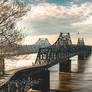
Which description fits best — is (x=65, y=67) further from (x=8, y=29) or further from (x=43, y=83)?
(x=8, y=29)

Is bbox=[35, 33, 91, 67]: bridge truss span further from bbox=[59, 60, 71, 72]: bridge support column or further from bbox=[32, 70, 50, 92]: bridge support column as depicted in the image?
bbox=[59, 60, 71, 72]: bridge support column

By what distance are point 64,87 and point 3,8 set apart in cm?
2612

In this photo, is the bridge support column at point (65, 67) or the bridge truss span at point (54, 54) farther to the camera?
the bridge support column at point (65, 67)

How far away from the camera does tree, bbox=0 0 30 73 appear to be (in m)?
23.9

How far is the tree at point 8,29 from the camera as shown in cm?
2388

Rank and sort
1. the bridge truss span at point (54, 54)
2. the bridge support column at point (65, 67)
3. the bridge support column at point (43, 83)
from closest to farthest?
the bridge support column at point (43, 83) → the bridge truss span at point (54, 54) → the bridge support column at point (65, 67)

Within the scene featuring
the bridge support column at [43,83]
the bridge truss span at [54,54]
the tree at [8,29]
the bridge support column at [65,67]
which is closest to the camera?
the tree at [8,29]

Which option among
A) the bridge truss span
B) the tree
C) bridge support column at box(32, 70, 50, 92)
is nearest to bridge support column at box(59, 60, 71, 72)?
the bridge truss span

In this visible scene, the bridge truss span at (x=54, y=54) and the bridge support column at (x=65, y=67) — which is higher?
the bridge truss span at (x=54, y=54)

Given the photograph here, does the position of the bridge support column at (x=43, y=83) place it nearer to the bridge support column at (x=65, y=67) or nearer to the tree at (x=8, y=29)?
the tree at (x=8, y=29)

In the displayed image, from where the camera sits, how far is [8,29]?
955 inches

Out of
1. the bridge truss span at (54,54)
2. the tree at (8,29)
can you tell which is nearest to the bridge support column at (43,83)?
the bridge truss span at (54,54)

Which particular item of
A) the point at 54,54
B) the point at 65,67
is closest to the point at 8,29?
the point at 54,54

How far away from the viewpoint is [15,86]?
83.5ft
